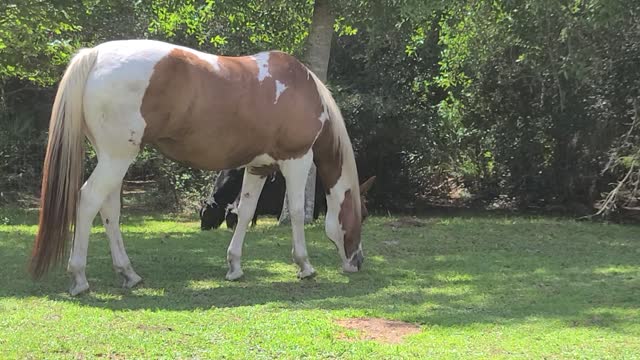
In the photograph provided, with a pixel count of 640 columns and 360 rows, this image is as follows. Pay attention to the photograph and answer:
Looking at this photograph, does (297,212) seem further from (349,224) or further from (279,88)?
(279,88)

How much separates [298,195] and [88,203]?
6.46 ft

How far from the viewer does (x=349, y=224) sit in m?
7.13

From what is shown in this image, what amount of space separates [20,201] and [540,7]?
37.8ft

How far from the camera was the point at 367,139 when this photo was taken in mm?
15688

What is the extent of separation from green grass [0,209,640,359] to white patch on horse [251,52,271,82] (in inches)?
75.8

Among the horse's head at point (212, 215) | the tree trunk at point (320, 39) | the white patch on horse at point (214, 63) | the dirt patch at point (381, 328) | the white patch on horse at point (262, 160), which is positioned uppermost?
the tree trunk at point (320, 39)

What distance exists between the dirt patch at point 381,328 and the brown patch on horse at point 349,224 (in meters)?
2.01

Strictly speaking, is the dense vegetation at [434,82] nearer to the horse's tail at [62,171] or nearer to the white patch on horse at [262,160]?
the white patch on horse at [262,160]

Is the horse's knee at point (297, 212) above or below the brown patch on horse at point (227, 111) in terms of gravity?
below

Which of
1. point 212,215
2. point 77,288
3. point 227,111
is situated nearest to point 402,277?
point 227,111

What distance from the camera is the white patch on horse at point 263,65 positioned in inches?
255

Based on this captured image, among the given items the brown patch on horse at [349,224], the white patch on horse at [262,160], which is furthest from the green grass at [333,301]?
the white patch on horse at [262,160]

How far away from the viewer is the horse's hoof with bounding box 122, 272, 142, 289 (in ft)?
20.5

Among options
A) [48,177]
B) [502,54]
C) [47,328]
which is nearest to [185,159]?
[48,177]
